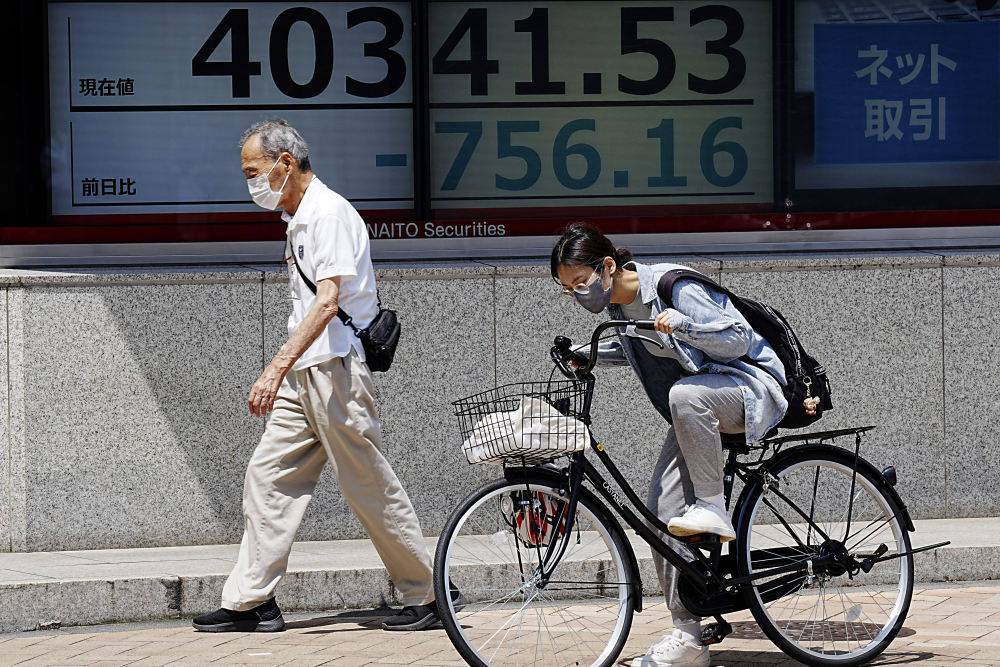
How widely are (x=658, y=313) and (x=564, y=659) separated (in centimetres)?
119

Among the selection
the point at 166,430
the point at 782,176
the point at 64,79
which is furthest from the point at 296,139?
the point at 782,176

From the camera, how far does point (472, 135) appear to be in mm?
8414

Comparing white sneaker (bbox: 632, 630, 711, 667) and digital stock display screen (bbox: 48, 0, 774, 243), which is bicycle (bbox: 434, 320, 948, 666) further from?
digital stock display screen (bbox: 48, 0, 774, 243)

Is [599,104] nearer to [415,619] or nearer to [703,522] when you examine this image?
[415,619]

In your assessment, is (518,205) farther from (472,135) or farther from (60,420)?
(60,420)

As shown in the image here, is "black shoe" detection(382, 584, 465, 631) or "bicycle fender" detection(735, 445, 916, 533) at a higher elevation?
"bicycle fender" detection(735, 445, 916, 533)

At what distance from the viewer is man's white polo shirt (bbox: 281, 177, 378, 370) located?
5.61m

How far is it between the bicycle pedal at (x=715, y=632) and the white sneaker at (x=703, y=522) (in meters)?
0.34

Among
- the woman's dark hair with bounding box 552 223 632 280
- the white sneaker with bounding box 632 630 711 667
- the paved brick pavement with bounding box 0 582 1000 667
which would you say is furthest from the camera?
the paved brick pavement with bounding box 0 582 1000 667

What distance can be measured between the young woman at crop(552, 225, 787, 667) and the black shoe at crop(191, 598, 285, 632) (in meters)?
1.66

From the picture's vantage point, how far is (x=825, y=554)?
5.09 m

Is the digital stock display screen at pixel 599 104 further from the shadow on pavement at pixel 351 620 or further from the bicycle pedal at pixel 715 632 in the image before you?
the bicycle pedal at pixel 715 632

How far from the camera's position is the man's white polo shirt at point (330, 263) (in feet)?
18.4

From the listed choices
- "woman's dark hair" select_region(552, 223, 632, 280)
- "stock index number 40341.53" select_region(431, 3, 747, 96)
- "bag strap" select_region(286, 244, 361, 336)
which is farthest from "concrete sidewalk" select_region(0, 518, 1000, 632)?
"stock index number 40341.53" select_region(431, 3, 747, 96)
